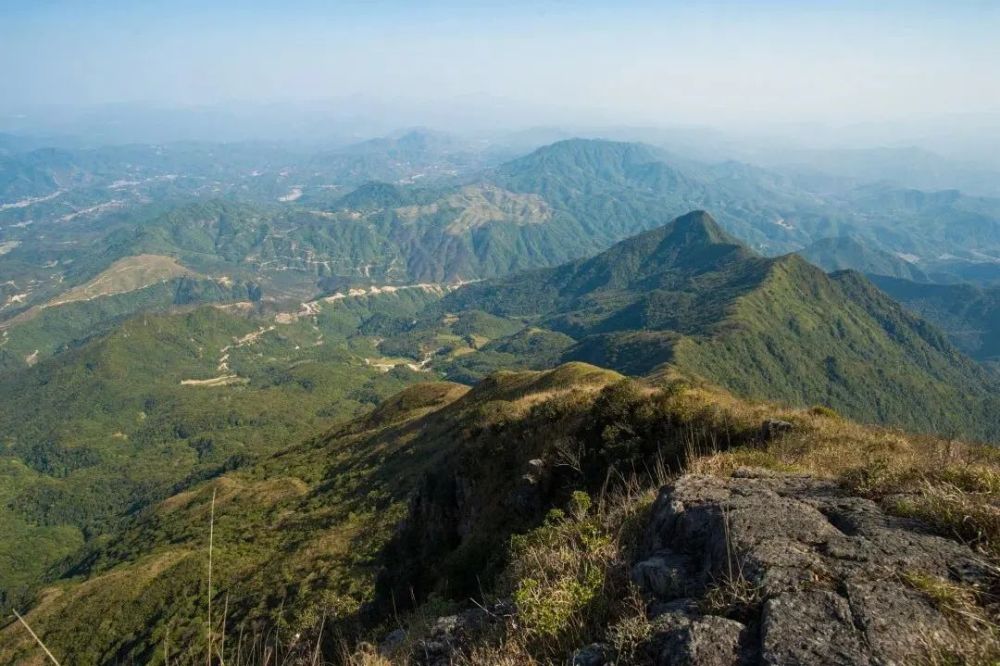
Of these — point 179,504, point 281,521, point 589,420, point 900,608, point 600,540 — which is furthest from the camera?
point 179,504

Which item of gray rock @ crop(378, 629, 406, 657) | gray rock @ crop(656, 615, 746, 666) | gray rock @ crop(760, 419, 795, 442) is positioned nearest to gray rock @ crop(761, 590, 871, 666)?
gray rock @ crop(656, 615, 746, 666)

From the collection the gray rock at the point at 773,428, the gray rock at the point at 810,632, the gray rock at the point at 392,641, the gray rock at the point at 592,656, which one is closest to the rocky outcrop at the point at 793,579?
the gray rock at the point at 810,632

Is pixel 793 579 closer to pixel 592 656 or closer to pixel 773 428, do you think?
pixel 592 656

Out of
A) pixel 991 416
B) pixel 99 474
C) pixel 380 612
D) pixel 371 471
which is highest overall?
pixel 380 612

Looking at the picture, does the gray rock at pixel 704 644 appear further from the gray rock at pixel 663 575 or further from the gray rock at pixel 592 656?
the gray rock at pixel 663 575

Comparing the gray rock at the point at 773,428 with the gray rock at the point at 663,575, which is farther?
the gray rock at the point at 773,428

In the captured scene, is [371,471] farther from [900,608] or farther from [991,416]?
[991,416]

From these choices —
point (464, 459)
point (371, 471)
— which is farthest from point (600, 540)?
point (371, 471)

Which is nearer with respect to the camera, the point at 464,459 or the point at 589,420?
the point at 589,420
